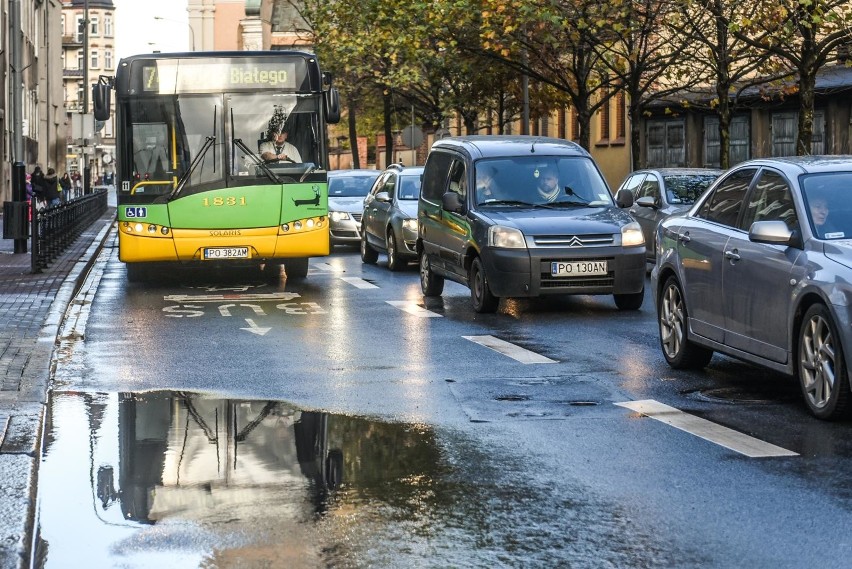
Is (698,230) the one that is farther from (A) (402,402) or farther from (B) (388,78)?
(B) (388,78)

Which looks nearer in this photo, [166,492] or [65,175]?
[166,492]

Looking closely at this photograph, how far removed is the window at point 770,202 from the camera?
32.0 ft

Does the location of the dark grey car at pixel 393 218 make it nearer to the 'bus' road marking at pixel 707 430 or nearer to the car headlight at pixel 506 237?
the car headlight at pixel 506 237

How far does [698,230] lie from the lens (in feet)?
35.7

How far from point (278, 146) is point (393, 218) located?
4.16 m

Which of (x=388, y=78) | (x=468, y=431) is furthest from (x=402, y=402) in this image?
(x=388, y=78)

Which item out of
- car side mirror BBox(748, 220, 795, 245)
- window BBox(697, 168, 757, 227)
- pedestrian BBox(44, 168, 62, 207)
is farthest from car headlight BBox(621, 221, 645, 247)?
pedestrian BBox(44, 168, 62, 207)

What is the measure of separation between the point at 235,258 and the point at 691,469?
1377cm

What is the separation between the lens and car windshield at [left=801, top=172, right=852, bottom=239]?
368 inches

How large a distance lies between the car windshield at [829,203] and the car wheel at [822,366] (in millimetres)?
571

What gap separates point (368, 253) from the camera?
88.1 feet

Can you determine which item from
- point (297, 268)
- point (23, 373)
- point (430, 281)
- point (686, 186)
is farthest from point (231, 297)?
point (23, 373)

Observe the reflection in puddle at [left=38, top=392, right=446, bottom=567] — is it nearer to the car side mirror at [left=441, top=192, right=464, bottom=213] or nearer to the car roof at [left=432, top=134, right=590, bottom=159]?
the car side mirror at [left=441, top=192, right=464, bottom=213]

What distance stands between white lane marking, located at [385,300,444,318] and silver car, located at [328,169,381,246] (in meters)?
11.3
